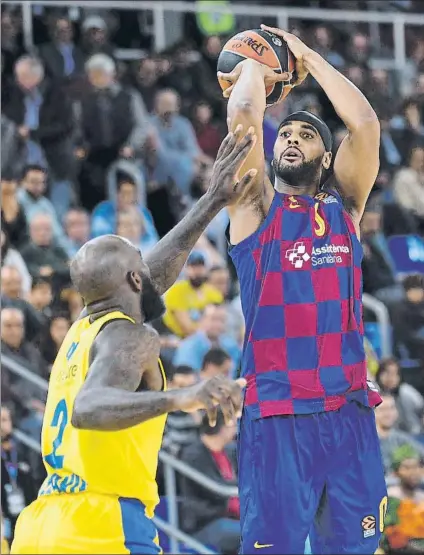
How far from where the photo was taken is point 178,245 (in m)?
6.09

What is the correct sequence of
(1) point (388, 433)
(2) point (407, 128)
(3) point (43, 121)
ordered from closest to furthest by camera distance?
(1) point (388, 433), (3) point (43, 121), (2) point (407, 128)

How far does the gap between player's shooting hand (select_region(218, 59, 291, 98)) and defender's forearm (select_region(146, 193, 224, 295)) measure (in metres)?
0.63

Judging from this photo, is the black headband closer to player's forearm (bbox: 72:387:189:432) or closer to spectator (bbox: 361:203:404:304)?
player's forearm (bbox: 72:387:189:432)

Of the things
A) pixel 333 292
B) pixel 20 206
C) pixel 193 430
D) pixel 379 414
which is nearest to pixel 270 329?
pixel 333 292

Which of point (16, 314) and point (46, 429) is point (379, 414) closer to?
point (16, 314)

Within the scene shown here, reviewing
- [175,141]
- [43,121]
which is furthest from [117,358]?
[175,141]

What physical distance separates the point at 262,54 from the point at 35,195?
5913mm

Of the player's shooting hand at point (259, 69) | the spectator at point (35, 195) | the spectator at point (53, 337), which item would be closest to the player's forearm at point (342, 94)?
the player's shooting hand at point (259, 69)

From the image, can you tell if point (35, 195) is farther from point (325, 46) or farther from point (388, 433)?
point (325, 46)

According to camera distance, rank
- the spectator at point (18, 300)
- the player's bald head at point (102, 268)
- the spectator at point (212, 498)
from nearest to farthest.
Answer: the player's bald head at point (102, 268) < the spectator at point (212, 498) < the spectator at point (18, 300)

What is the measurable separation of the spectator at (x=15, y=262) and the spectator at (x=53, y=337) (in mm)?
753

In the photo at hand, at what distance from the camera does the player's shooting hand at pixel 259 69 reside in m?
6.29

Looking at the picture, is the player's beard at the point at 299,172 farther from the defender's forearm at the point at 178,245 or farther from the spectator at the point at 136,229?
the spectator at the point at 136,229

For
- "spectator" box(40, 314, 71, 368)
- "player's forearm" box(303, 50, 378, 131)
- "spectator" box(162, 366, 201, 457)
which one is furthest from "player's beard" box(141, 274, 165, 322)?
"spectator" box(40, 314, 71, 368)
